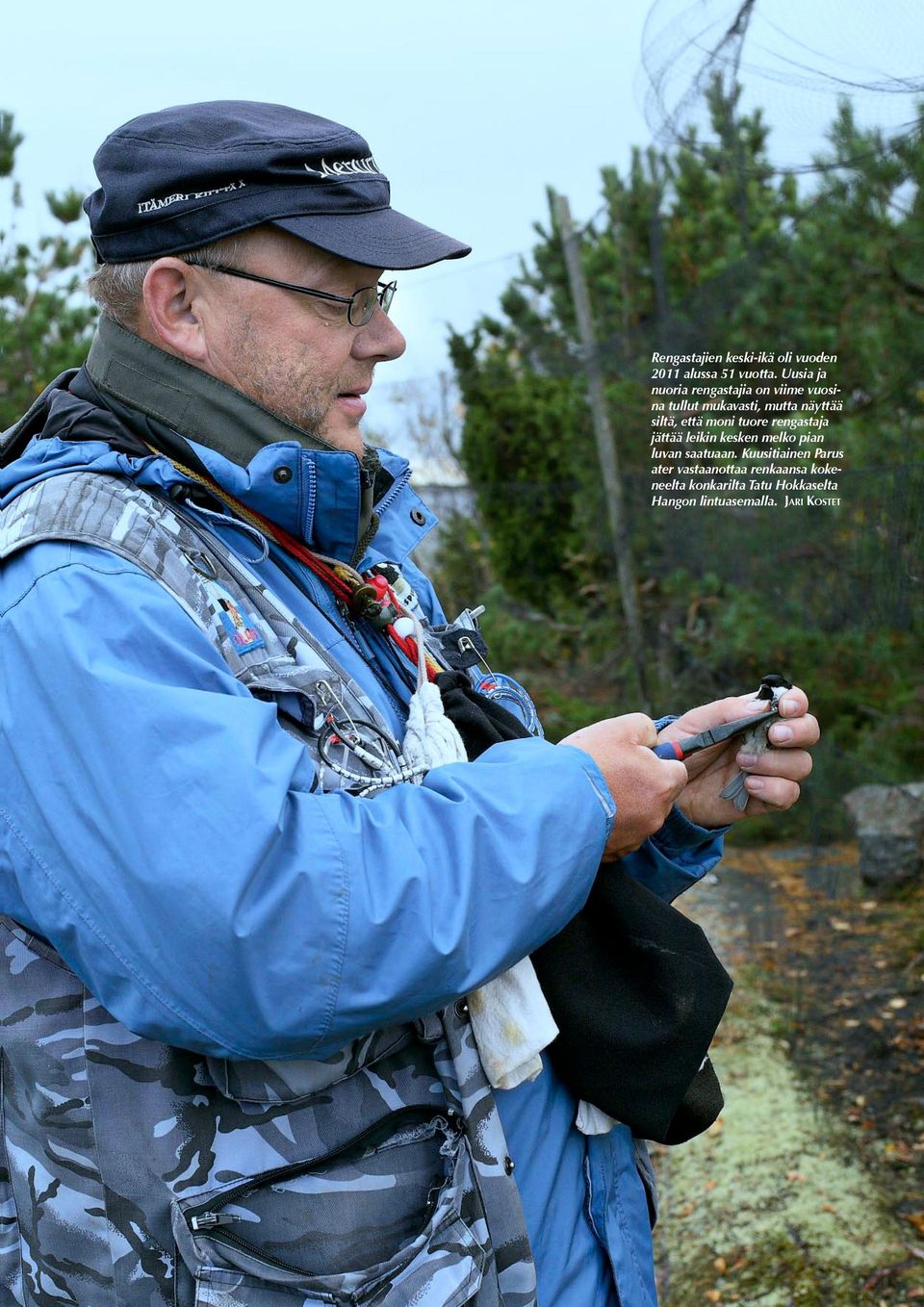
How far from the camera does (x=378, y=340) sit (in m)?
1.57

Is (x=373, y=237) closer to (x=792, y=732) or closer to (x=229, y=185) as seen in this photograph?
(x=229, y=185)

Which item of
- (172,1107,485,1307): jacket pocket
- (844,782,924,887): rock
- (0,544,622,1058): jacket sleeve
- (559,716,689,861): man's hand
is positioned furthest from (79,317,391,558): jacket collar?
(844,782,924,887): rock

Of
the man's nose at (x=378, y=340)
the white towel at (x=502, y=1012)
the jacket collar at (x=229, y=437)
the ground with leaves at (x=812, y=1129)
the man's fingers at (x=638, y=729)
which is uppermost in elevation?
the man's nose at (x=378, y=340)

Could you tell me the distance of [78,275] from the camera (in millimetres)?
6316

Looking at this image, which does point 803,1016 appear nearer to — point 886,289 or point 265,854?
point 886,289

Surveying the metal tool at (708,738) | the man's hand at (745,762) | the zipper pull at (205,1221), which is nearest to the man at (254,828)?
the zipper pull at (205,1221)

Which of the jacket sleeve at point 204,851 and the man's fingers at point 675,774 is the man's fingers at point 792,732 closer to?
the man's fingers at point 675,774

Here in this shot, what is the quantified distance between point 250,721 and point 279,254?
623mm

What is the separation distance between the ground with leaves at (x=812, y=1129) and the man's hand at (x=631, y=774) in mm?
2221

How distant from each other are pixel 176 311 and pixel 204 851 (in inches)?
28.0

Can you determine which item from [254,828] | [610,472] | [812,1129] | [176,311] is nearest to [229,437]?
[176,311]

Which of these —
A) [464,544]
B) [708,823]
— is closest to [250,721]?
[708,823]

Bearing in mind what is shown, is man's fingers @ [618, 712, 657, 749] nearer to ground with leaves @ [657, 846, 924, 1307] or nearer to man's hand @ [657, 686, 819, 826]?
man's hand @ [657, 686, 819, 826]

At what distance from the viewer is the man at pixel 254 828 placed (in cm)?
109
